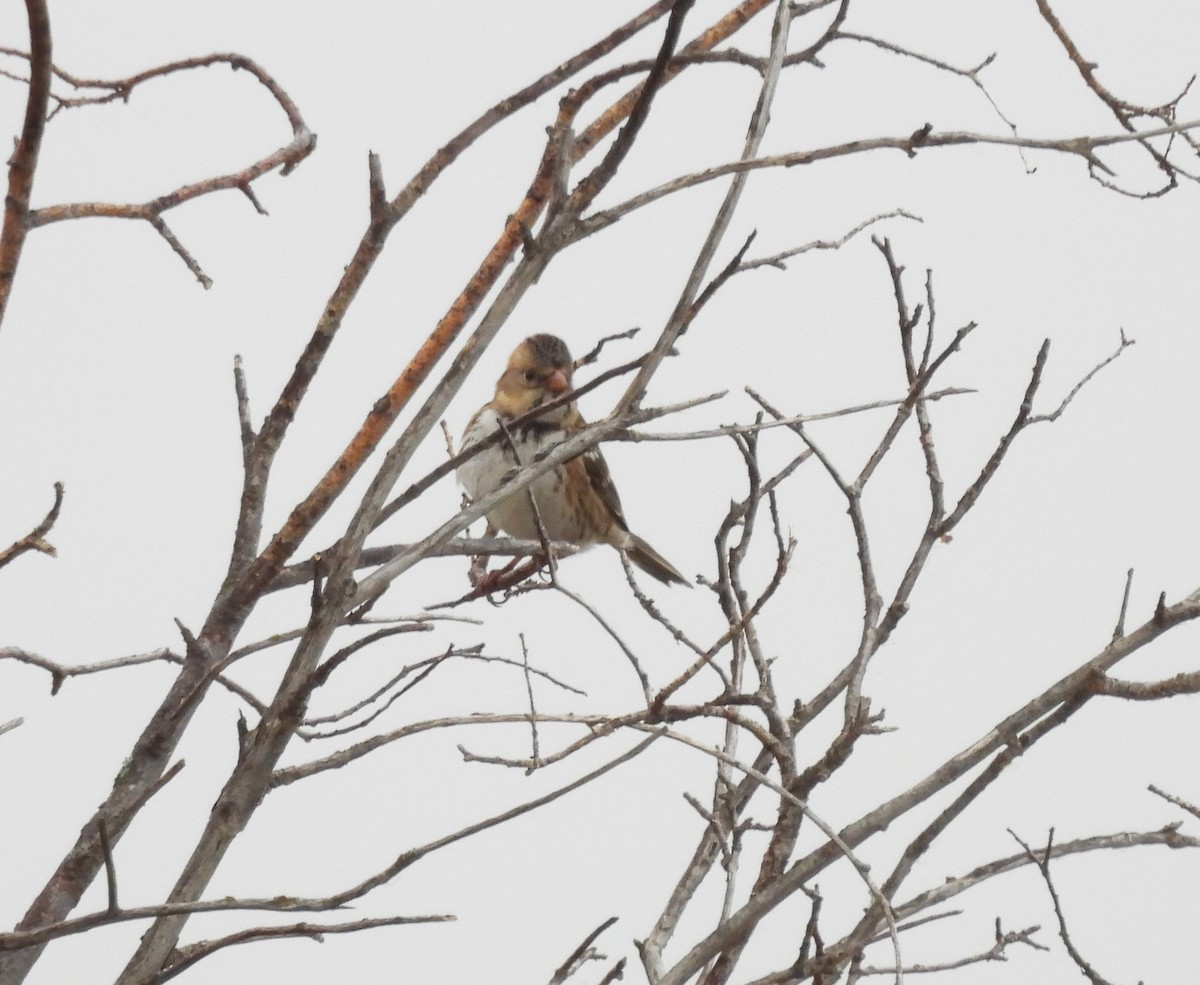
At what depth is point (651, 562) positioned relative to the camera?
4.94 m

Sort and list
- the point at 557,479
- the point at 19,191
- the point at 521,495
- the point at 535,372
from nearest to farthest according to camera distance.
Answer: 1. the point at 19,191
2. the point at 521,495
3. the point at 557,479
4. the point at 535,372

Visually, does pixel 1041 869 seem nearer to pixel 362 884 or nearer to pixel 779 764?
pixel 779 764

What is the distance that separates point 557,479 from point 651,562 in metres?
0.51

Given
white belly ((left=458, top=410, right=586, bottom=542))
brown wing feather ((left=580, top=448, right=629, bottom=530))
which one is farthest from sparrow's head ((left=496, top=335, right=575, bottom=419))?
brown wing feather ((left=580, top=448, right=629, bottom=530))

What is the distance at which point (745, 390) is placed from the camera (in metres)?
2.09

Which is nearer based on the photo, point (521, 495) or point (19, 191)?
point (19, 191)

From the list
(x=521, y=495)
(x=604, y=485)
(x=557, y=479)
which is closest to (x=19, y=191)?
(x=521, y=495)

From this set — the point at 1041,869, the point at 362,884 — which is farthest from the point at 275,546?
the point at 1041,869

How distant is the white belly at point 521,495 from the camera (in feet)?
14.3

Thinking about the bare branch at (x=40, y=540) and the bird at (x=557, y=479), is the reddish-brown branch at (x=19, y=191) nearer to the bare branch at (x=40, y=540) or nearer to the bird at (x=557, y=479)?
the bare branch at (x=40, y=540)

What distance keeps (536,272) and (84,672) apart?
33.9 inches

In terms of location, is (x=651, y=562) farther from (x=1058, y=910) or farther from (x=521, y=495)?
(x=1058, y=910)

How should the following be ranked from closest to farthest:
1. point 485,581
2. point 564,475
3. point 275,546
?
point 275,546
point 485,581
point 564,475

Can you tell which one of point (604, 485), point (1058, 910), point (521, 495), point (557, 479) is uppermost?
point (604, 485)
